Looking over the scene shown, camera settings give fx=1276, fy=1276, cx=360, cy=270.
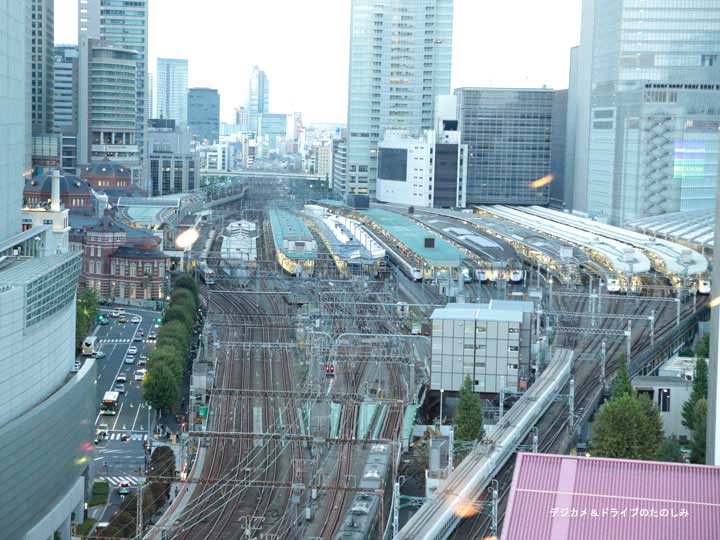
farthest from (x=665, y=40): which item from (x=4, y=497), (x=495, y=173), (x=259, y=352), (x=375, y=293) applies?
(x=4, y=497)

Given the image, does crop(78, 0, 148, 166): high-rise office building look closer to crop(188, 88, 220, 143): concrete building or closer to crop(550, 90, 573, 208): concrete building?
crop(550, 90, 573, 208): concrete building

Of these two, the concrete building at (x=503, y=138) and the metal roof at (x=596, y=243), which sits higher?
the concrete building at (x=503, y=138)

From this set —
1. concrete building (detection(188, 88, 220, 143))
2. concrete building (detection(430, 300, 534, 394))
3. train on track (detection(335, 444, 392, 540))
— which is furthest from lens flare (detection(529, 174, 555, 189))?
concrete building (detection(188, 88, 220, 143))

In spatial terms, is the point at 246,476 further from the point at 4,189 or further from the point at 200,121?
the point at 200,121

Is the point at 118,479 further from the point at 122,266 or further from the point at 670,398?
the point at 122,266

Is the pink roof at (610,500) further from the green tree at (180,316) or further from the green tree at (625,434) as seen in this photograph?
the green tree at (180,316)

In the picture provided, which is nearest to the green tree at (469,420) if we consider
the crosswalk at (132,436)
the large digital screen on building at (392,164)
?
the crosswalk at (132,436)
